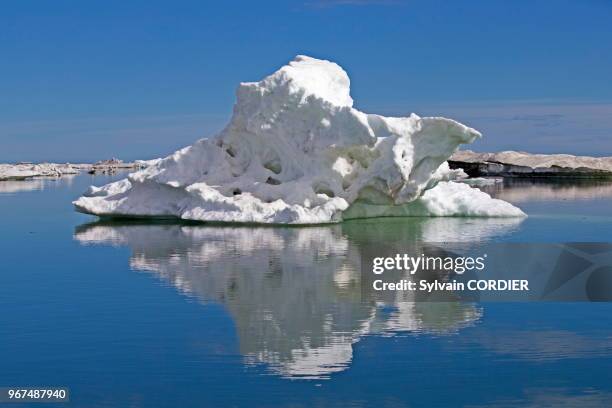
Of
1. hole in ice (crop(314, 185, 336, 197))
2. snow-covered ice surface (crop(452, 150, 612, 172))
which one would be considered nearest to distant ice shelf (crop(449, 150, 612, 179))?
snow-covered ice surface (crop(452, 150, 612, 172))

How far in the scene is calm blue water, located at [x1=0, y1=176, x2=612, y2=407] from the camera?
346 inches

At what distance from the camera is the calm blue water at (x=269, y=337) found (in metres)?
8.80

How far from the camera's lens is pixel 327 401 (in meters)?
8.41

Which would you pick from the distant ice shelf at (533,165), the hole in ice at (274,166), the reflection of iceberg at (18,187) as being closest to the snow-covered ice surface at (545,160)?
the distant ice shelf at (533,165)

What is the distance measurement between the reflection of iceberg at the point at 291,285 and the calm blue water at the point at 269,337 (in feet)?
0.14

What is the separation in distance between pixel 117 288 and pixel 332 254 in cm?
522

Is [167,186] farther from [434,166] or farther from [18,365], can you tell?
[18,365]

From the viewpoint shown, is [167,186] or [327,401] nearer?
[327,401]

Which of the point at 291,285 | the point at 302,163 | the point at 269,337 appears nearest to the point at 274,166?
the point at 302,163

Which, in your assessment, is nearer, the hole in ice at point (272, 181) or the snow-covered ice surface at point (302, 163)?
the snow-covered ice surface at point (302, 163)

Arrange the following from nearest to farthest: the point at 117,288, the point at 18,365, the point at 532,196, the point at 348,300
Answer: the point at 18,365 → the point at 348,300 → the point at 117,288 → the point at 532,196

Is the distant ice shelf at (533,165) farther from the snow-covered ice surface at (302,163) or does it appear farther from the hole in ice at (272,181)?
the hole in ice at (272,181)

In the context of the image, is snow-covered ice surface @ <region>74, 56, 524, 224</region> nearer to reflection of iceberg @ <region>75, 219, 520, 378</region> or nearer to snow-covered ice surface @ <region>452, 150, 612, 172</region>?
reflection of iceberg @ <region>75, 219, 520, 378</region>

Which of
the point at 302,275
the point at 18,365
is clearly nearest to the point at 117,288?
the point at 302,275
